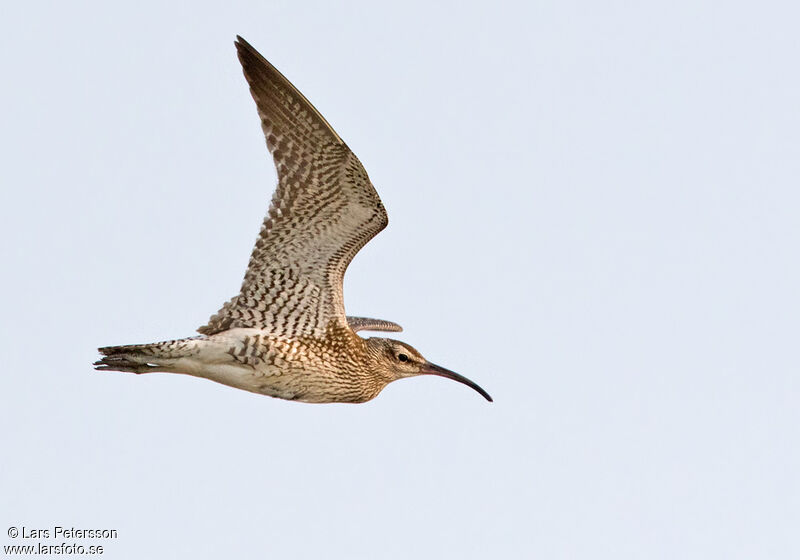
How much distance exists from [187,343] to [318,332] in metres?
1.87

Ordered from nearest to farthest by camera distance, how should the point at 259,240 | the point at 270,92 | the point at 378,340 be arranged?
the point at 270,92, the point at 259,240, the point at 378,340

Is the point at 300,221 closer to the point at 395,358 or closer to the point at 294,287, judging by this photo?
the point at 294,287

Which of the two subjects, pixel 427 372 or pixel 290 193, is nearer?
pixel 290 193

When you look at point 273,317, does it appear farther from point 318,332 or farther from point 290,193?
point 290,193

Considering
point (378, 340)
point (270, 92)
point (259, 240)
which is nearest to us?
point (270, 92)

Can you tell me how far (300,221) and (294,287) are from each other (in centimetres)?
114

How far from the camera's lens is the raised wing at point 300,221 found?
15.6 m

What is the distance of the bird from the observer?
15.7 meters

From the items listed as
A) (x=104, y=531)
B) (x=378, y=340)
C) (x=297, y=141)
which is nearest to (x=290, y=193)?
(x=297, y=141)

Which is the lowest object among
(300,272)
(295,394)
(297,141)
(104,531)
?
(104,531)

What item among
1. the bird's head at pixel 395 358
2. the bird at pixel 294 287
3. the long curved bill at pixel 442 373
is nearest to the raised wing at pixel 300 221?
the bird at pixel 294 287

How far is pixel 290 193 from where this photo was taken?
16.1 meters

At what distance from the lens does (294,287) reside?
17.0 meters

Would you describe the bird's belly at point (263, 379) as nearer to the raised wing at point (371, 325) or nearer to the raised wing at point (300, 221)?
the raised wing at point (300, 221)
